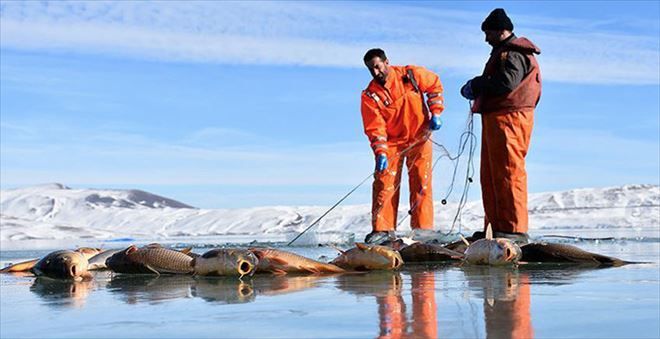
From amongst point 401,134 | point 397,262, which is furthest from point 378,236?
point 397,262

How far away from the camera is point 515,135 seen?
28.8ft

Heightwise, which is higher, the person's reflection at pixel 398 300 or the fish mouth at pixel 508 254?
the fish mouth at pixel 508 254

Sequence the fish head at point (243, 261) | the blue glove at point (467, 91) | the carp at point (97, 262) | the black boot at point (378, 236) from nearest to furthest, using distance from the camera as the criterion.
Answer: the fish head at point (243, 261) → the carp at point (97, 262) → the blue glove at point (467, 91) → the black boot at point (378, 236)

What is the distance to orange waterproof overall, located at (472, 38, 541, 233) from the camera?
876cm

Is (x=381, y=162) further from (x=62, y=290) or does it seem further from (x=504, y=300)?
(x=504, y=300)

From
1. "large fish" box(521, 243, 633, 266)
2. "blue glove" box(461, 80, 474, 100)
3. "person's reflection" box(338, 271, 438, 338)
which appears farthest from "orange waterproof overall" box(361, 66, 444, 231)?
"person's reflection" box(338, 271, 438, 338)

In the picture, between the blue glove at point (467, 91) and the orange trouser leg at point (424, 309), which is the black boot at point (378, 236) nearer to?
the blue glove at point (467, 91)

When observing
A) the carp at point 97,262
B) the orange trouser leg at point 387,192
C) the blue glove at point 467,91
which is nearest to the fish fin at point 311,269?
the carp at point 97,262

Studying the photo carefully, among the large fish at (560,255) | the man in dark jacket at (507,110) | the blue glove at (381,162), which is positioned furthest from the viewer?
the blue glove at (381,162)

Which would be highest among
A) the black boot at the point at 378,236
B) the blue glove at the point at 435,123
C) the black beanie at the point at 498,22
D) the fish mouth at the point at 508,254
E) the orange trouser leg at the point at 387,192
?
the black beanie at the point at 498,22

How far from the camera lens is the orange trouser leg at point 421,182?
37.3ft

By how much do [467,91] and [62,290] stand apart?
4913mm

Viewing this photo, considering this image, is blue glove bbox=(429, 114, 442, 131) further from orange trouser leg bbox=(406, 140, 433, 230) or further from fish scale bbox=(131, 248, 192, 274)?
fish scale bbox=(131, 248, 192, 274)

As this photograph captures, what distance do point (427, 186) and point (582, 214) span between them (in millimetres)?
23226
